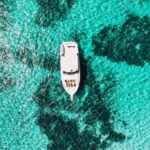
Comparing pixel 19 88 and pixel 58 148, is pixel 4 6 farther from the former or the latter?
pixel 58 148

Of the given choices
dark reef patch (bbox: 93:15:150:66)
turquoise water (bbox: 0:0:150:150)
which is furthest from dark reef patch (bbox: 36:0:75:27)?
dark reef patch (bbox: 93:15:150:66)

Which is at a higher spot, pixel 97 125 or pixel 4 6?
pixel 4 6

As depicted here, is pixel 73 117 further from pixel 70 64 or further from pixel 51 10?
pixel 51 10

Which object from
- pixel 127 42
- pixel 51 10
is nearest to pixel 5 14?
pixel 51 10

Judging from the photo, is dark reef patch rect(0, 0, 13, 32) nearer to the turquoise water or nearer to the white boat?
the turquoise water

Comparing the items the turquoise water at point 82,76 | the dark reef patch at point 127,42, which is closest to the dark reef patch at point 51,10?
the turquoise water at point 82,76

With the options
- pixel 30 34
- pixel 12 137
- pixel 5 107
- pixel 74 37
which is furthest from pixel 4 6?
pixel 12 137

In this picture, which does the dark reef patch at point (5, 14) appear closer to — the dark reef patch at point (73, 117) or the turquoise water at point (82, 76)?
the turquoise water at point (82, 76)
